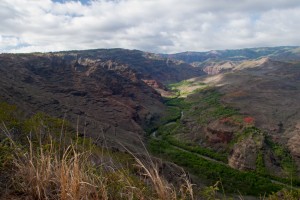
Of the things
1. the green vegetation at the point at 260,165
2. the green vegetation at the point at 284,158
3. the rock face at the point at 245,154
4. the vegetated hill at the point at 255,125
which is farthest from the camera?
the vegetated hill at the point at 255,125

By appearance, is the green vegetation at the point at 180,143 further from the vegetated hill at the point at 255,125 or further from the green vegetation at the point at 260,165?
the green vegetation at the point at 260,165

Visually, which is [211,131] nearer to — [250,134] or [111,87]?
[250,134]

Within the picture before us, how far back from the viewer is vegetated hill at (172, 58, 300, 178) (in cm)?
4756

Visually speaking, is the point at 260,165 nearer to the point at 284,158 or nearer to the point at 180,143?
the point at 284,158

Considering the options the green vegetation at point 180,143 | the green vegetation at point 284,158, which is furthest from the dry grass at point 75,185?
the green vegetation at point 180,143

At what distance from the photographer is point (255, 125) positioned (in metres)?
58.3

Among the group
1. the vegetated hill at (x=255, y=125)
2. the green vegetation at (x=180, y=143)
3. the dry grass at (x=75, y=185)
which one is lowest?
the green vegetation at (x=180, y=143)

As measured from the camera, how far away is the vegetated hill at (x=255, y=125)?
47562 mm

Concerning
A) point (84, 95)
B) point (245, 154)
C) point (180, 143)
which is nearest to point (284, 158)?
point (245, 154)

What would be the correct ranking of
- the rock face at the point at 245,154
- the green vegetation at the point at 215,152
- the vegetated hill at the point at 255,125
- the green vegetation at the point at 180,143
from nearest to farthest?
the green vegetation at the point at 215,152 → the rock face at the point at 245,154 → the vegetated hill at the point at 255,125 → the green vegetation at the point at 180,143

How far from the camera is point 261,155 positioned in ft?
158

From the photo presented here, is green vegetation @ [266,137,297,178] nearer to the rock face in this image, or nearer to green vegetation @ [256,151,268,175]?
the rock face

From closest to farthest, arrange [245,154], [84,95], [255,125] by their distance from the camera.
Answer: [245,154] → [255,125] → [84,95]

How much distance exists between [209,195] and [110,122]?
5713 cm
